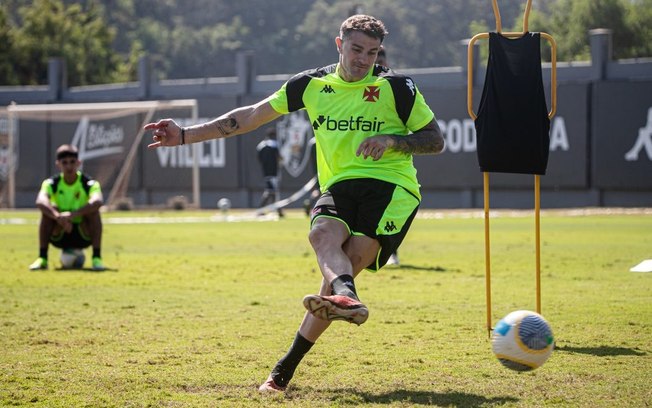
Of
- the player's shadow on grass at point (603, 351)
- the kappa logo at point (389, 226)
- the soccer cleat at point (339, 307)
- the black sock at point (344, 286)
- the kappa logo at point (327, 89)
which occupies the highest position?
the kappa logo at point (327, 89)

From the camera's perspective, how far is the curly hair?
6577mm

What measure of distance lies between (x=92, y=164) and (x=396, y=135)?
105ft

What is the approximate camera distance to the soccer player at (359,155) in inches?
262

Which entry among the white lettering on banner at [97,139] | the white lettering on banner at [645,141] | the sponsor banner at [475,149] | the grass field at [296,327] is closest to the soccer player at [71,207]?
→ the grass field at [296,327]

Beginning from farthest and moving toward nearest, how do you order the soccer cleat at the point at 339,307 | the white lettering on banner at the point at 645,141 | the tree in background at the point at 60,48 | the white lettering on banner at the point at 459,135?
1. the tree in background at the point at 60,48
2. the white lettering on banner at the point at 459,135
3. the white lettering on banner at the point at 645,141
4. the soccer cleat at the point at 339,307

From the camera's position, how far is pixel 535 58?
8.10 metres

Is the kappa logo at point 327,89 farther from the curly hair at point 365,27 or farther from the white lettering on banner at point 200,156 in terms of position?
the white lettering on banner at point 200,156

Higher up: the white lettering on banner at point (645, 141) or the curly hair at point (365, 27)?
the curly hair at point (365, 27)

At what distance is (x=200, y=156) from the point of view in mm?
41375

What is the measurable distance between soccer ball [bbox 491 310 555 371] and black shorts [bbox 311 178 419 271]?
32.9 inches

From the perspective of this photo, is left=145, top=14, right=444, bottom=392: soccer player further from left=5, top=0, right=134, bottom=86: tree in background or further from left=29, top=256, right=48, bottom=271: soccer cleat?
left=5, top=0, right=134, bottom=86: tree in background

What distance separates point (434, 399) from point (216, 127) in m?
2.20

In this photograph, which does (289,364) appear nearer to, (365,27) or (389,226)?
(389,226)

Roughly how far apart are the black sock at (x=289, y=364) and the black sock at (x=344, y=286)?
0.63m
